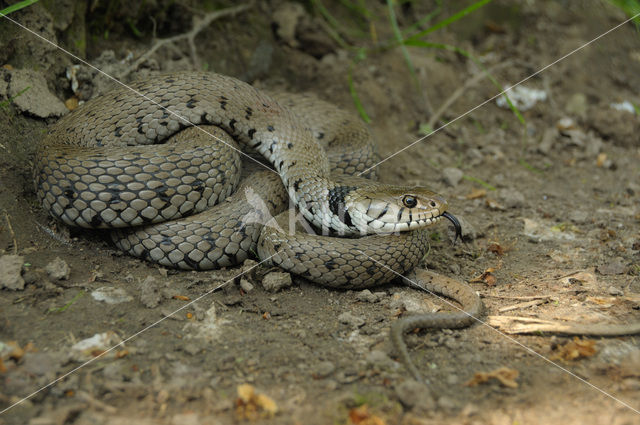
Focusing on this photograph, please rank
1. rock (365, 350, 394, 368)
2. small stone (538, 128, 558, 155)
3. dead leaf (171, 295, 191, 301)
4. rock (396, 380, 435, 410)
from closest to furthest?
rock (396, 380, 435, 410) → rock (365, 350, 394, 368) → dead leaf (171, 295, 191, 301) → small stone (538, 128, 558, 155)

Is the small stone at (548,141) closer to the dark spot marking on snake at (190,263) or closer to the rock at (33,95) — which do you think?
the dark spot marking on snake at (190,263)

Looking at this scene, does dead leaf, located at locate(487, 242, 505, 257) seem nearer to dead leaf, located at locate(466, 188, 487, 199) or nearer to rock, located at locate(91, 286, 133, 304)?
dead leaf, located at locate(466, 188, 487, 199)

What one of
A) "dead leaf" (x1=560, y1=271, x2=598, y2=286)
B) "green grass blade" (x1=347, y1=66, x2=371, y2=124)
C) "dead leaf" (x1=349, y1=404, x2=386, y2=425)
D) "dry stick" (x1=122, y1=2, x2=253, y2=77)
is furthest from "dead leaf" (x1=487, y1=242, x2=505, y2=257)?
"dry stick" (x1=122, y1=2, x2=253, y2=77)

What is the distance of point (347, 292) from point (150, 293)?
4.70 feet

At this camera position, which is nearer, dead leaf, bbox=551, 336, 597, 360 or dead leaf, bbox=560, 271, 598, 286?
dead leaf, bbox=551, 336, 597, 360

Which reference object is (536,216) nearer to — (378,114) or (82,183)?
(378,114)

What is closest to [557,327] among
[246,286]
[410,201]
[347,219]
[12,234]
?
[410,201]

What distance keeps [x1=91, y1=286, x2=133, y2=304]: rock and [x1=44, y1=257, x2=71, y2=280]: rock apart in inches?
10.0

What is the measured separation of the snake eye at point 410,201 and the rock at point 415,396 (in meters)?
1.66

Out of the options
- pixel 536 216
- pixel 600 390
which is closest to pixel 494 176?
pixel 536 216

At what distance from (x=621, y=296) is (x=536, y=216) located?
1.66 metres

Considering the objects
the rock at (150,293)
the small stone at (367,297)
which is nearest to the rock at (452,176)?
the small stone at (367,297)

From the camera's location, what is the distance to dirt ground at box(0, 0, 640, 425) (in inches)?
111

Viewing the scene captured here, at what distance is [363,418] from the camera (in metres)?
2.66
